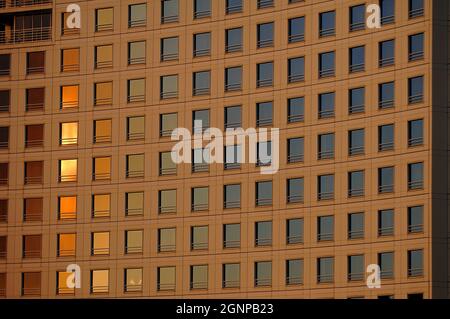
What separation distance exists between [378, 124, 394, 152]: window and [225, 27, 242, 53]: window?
1397 centimetres

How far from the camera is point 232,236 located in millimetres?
99500

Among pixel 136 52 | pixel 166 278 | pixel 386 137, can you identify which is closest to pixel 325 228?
pixel 386 137

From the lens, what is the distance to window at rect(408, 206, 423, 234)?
9031cm

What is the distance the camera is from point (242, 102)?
10006 cm

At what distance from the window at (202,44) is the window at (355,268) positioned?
20.4 m

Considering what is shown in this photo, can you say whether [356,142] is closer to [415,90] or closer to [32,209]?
[415,90]

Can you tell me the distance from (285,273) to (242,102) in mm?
13601

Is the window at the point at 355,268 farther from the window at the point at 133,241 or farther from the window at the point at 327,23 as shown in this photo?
the window at the point at 133,241

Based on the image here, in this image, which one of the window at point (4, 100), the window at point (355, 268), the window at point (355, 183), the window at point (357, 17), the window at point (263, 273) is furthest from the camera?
the window at point (4, 100)

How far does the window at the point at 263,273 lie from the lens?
320 feet

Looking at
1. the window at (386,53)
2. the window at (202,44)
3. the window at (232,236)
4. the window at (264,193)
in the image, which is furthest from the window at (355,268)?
the window at (202,44)
